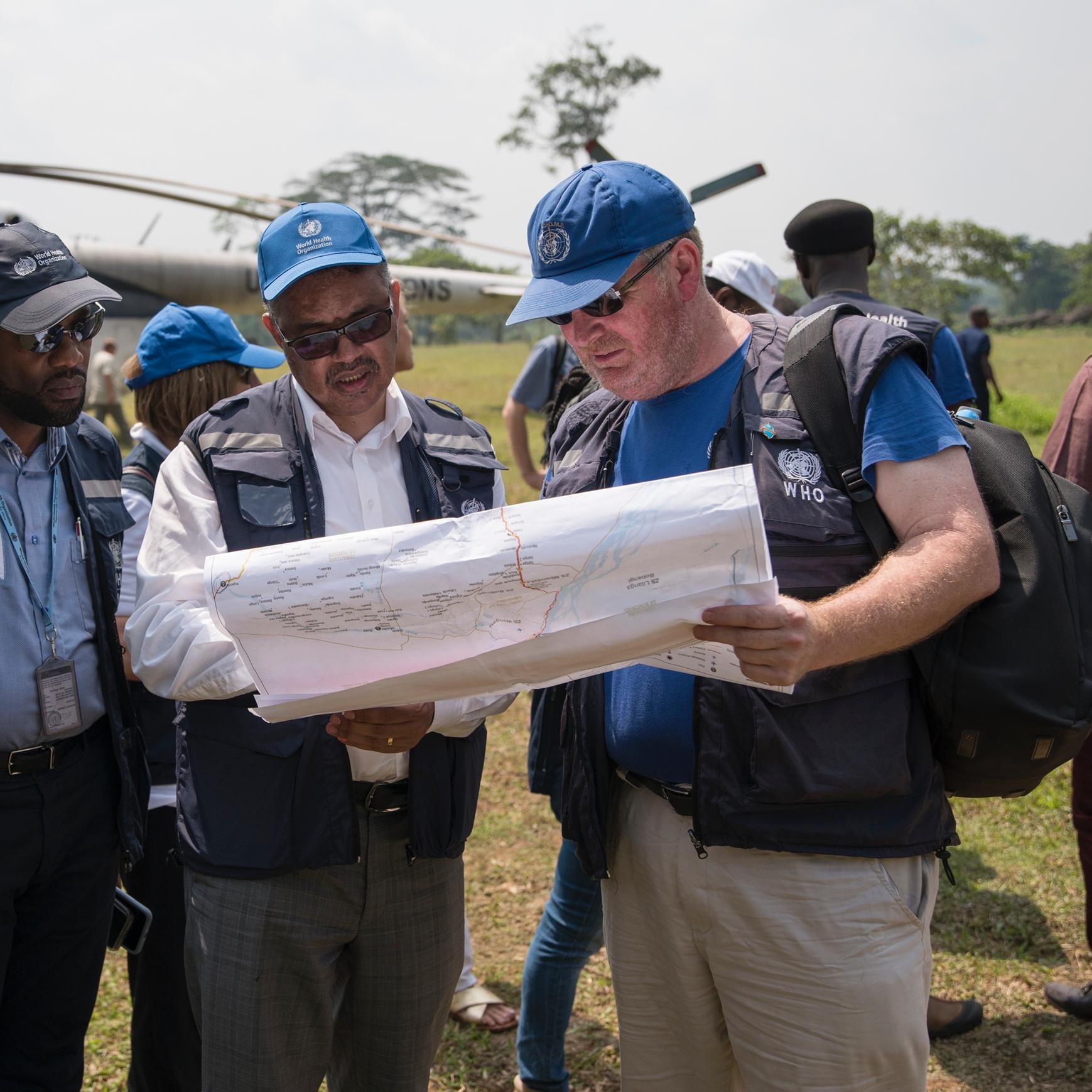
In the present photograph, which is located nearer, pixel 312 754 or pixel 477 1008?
pixel 312 754

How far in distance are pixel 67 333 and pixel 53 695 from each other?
859 millimetres

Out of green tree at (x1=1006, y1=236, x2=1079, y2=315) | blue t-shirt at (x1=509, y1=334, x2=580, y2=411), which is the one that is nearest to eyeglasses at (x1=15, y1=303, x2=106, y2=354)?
blue t-shirt at (x1=509, y1=334, x2=580, y2=411)

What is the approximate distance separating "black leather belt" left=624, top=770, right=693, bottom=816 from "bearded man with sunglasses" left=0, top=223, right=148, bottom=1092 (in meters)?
Answer: 1.24

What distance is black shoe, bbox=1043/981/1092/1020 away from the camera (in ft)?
11.1

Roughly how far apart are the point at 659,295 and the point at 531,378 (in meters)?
3.04

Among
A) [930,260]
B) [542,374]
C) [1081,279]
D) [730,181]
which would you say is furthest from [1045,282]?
[542,374]

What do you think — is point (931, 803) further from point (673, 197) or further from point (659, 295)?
point (673, 197)

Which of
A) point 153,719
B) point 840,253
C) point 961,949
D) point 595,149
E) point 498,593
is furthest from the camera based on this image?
point 595,149

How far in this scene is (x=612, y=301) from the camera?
1.92 m

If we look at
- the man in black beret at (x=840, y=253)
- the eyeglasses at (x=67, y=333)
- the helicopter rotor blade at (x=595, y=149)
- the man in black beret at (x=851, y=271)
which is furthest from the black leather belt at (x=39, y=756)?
the helicopter rotor blade at (x=595, y=149)

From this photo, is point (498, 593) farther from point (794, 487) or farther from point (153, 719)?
point (153, 719)

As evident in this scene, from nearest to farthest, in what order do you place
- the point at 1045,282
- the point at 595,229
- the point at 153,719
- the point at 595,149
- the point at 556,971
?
1. the point at 595,229
2. the point at 153,719
3. the point at 556,971
4. the point at 595,149
5. the point at 1045,282

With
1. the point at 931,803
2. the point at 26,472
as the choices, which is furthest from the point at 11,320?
the point at 931,803

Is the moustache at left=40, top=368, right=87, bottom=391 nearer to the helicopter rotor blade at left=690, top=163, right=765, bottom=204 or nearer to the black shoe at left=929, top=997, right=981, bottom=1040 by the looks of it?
the black shoe at left=929, top=997, right=981, bottom=1040
